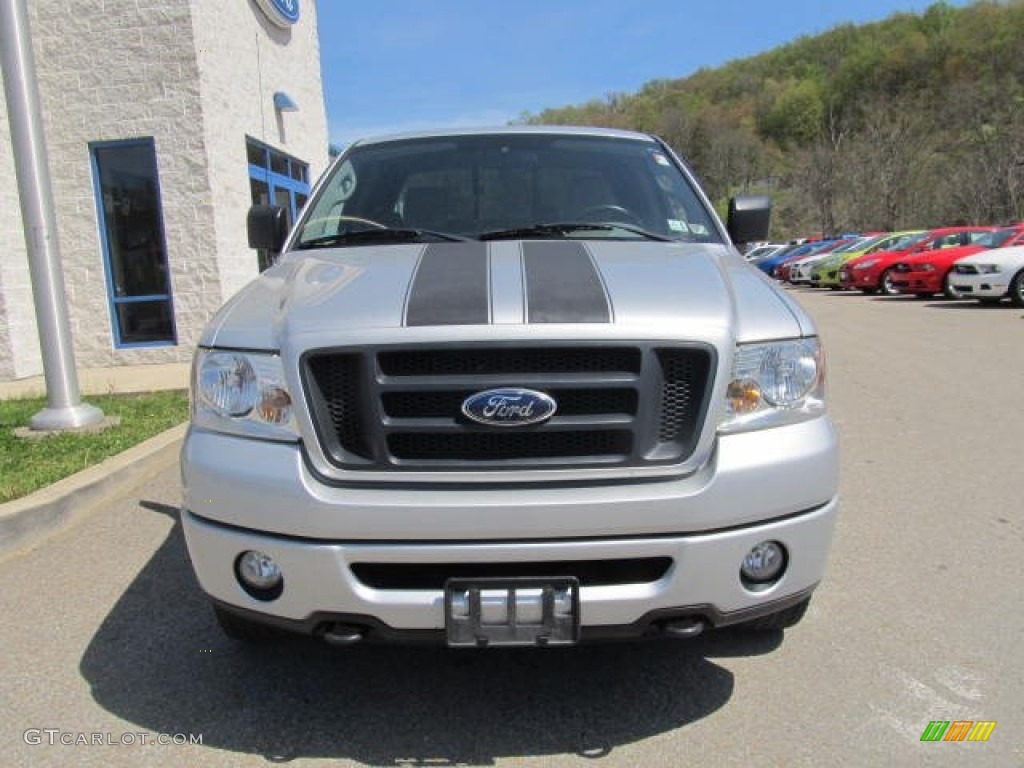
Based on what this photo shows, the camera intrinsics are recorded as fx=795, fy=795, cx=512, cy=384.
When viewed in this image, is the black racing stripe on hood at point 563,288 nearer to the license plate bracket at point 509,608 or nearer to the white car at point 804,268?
the license plate bracket at point 509,608

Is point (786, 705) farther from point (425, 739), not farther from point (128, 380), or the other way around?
point (128, 380)

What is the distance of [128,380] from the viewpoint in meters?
8.77

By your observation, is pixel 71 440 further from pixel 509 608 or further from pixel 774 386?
pixel 774 386

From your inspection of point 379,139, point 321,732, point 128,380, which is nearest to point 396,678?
point 321,732

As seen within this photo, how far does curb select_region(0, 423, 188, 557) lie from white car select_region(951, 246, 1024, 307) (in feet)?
49.2

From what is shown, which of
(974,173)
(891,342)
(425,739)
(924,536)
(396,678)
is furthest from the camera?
(974,173)

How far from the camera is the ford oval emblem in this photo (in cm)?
214

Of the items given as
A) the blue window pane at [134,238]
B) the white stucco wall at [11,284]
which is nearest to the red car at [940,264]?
the blue window pane at [134,238]

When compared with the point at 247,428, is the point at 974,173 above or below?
above

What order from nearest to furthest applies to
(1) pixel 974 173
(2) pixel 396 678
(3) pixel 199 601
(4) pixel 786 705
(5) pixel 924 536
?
(4) pixel 786 705 < (2) pixel 396 678 < (3) pixel 199 601 < (5) pixel 924 536 < (1) pixel 974 173

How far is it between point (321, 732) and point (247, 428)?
3.18 feet

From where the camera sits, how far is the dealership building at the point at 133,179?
946 cm

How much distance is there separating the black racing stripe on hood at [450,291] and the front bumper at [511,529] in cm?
47

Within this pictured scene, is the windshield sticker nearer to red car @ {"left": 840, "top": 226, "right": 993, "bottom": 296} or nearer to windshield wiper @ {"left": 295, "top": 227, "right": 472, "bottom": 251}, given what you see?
windshield wiper @ {"left": 295, "top": 227, "right": 472, "bottom": 251}
